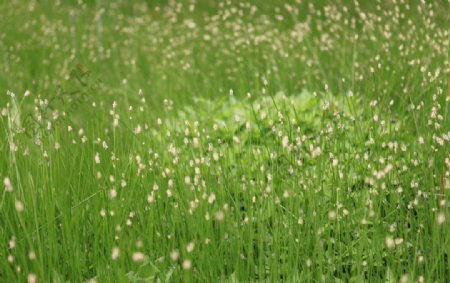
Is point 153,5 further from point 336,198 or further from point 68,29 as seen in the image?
point 336,198

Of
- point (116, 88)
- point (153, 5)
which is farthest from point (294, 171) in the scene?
point (153, 5)

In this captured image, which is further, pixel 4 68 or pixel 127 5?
pixel 127 5

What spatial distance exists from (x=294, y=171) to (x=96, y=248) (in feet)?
3.51

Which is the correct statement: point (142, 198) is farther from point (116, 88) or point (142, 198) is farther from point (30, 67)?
point (30, 67)

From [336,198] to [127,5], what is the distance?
291 inches

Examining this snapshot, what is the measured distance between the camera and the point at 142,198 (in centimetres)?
342

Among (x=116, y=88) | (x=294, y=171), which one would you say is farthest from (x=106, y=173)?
(x=116, y=88)

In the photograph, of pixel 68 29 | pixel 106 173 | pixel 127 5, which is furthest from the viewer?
pixel 127 5

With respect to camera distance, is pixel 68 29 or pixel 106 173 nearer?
pixel 106 173

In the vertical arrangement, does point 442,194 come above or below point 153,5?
below

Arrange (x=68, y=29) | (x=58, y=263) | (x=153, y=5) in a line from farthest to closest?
(x=153, y=5), (x=68, y=29), (x=58, y=263)

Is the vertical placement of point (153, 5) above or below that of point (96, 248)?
above

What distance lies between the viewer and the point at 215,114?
513 cm

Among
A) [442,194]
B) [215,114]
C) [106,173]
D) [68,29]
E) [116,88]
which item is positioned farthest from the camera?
[68,29]
